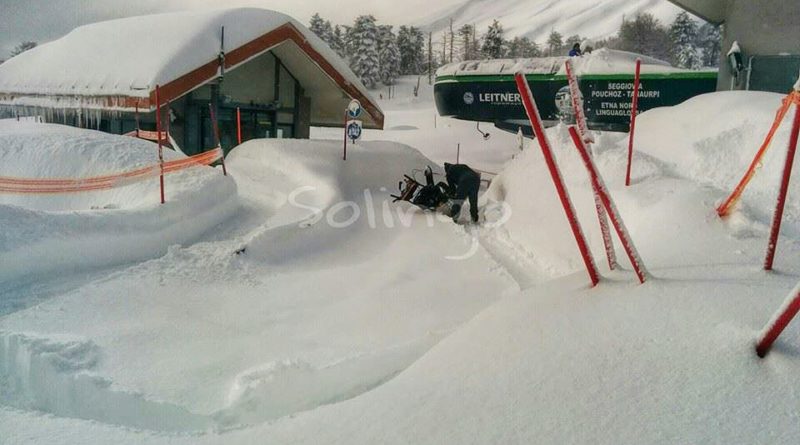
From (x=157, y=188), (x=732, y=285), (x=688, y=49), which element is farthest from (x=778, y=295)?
(x=688, y=49)

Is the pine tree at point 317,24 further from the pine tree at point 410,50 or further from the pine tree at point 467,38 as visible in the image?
the pine tree at point 467,38

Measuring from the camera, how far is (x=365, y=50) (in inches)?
2405

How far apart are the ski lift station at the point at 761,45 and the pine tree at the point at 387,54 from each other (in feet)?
176

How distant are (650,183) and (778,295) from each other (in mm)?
3818

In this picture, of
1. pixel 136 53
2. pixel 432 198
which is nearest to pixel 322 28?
pixel 136 53

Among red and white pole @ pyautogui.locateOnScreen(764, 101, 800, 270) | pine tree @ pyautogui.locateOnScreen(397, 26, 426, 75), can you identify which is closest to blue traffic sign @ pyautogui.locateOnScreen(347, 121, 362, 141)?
red and white pole @ pyautogui.locateOnScreen(764, 101, 800, 270)

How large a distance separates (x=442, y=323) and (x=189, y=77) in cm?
999

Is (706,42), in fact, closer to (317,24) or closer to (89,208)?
(317,24)

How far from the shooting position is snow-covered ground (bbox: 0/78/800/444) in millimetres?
1984

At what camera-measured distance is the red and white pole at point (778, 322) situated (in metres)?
1.91

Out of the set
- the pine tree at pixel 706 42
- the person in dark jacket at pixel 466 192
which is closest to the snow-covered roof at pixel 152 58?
the person in dark jacket at pixel 466 192

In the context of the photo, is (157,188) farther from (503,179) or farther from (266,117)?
(266,117)

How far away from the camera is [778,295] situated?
2.48 meters

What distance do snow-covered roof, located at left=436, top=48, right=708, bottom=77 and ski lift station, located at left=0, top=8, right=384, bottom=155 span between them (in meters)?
3.70
